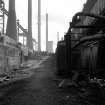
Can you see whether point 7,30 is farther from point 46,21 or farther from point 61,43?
point 46,21

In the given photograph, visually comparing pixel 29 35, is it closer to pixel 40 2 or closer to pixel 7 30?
pixel 7 30

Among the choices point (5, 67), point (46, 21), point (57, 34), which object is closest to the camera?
point (5, 67)

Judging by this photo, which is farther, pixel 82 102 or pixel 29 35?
pixel 29 35

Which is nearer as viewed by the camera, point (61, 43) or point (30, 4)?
point (61, 43)

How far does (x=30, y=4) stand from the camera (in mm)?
43312

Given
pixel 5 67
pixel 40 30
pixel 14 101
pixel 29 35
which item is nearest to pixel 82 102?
pixel 14 101

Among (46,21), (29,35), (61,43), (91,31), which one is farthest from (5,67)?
(46,21)

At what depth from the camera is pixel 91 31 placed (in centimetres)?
779

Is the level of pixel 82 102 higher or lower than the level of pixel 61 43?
lower

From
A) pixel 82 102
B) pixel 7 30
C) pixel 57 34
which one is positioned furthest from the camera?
pixel 57 34

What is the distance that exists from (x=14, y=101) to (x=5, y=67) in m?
10.5

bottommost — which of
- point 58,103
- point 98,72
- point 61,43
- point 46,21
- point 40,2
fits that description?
point 58,103

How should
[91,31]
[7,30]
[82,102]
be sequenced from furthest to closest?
[7,30] < [91,31] < [82,102]

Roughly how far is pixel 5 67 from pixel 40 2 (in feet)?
135
